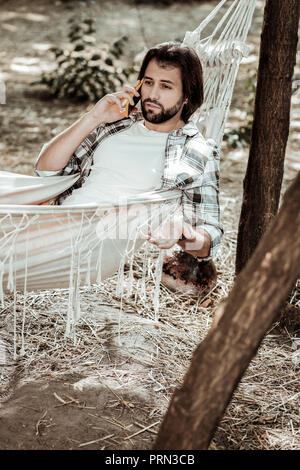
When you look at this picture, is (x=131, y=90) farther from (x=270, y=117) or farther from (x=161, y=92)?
(x=270, y=117)

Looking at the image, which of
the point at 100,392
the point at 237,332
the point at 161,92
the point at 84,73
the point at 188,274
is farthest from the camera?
the point at 84,73

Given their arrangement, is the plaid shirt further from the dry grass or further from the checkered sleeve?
Answer: the dry grass

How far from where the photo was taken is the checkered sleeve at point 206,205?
1.89 meters

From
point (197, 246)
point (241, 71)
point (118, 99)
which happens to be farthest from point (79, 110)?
point (197, 246)

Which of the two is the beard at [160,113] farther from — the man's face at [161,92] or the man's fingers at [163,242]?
the man's fingers at [163,242]

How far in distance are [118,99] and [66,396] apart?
3.37ft

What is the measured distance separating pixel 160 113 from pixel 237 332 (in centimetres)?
113

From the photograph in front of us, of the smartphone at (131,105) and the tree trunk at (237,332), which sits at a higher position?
the smartphone at (131,105)

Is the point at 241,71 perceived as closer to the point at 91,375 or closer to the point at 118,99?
the point at 118,99

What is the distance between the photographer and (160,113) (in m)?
2.04

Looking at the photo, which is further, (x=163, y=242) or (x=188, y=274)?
(x=188, y=274)

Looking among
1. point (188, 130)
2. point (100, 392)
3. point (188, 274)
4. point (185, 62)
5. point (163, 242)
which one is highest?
point (185, 62)

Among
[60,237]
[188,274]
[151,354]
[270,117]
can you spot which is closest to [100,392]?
[151,354]

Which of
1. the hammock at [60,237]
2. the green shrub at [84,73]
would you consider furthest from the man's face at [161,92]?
the green shrub at [84,73]
